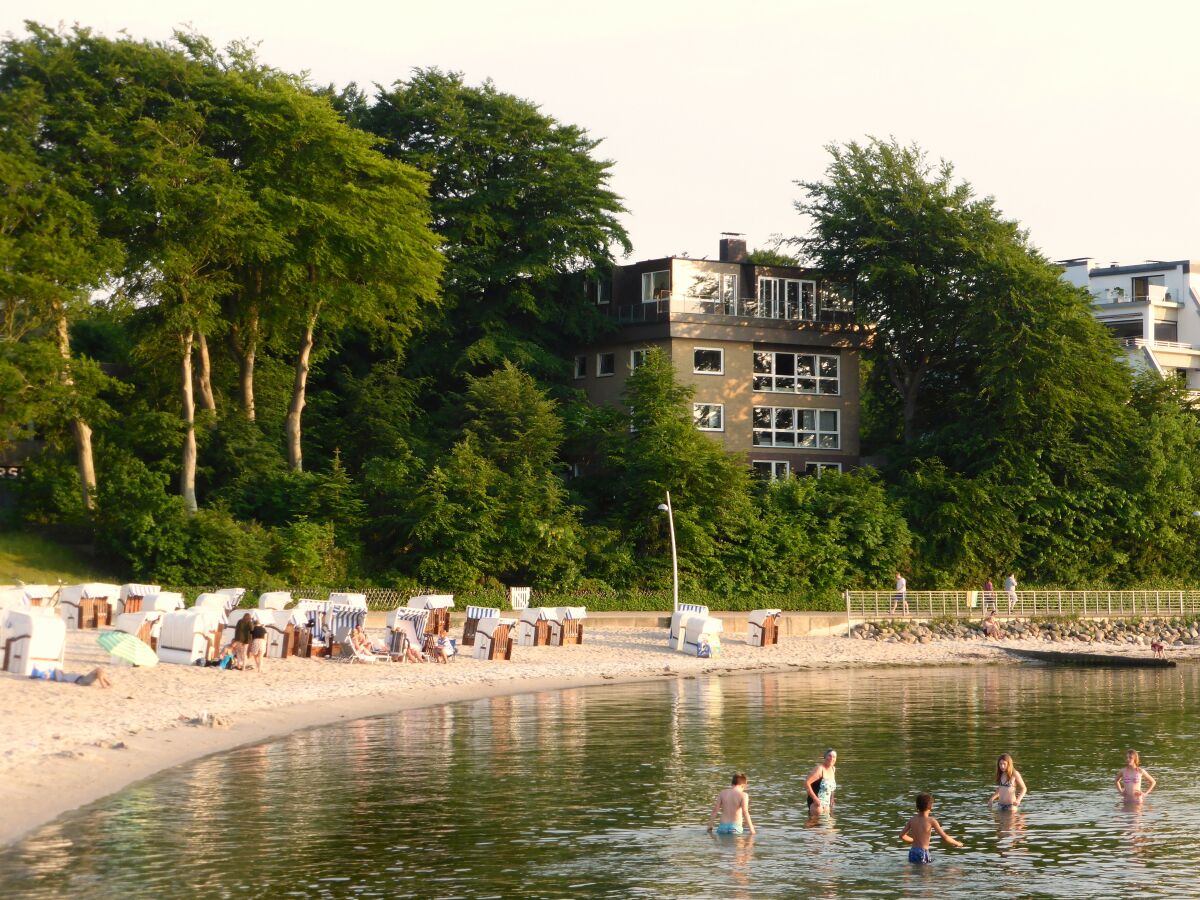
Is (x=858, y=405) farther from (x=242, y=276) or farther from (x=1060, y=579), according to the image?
(x=242, y=276)

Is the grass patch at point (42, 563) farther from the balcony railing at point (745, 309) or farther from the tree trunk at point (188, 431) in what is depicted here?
the balcony railing at point (745, 309)

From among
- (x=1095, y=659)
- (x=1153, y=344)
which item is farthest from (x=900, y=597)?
(x=1153, y=344)

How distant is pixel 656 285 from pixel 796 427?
10.2m

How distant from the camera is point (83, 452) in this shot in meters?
62.1

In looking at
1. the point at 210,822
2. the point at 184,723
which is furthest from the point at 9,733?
the point at 210,822

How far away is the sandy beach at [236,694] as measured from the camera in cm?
2769

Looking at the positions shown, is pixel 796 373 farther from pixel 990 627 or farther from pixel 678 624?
pixel 678 624

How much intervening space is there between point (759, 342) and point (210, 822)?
5653cm

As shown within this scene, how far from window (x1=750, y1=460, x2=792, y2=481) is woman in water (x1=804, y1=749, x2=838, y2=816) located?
49.7 m

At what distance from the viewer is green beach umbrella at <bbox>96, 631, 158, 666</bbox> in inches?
1593

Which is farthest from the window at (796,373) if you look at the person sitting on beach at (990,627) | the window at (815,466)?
the person sitting on beach at (990,627)

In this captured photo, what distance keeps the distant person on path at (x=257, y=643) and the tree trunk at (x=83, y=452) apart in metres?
19.4

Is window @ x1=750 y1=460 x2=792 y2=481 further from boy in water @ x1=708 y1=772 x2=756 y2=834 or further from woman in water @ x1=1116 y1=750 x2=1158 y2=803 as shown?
boy in water @ x1=708 y1=772 x2=756 y2=834

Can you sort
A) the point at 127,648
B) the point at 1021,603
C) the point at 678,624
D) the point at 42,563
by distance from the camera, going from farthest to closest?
the point at 1021,603
the point at 42,563
the point at 678,624
the point at 127,648
